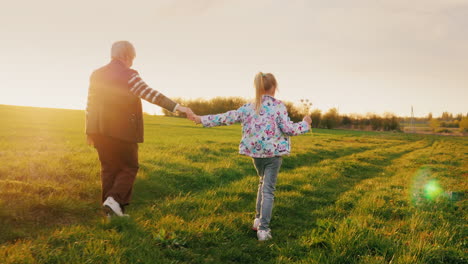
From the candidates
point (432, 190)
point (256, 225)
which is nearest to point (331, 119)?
point (432, 190)

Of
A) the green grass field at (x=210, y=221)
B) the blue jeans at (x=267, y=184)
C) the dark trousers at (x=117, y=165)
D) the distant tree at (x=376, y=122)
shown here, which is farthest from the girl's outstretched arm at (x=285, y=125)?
the distant tree at (x=376, y=122)

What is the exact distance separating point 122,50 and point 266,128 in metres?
2.41

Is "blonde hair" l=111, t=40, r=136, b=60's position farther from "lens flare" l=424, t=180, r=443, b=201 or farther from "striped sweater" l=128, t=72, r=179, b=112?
"lens flare" l=424, t=180, r=443, b=201

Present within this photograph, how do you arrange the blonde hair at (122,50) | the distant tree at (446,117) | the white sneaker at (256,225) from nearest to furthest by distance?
the blonde hair at (122,50) < the white sneaker at (256,225) < the distant tree at (446,117)

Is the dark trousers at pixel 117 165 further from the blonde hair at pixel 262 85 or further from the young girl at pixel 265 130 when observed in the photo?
the blonde hair at pixel 262 85

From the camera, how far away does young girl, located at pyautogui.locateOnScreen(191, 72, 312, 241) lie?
13.9ft

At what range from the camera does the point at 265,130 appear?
4.25 meters

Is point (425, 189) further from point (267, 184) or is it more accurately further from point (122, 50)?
point (122, 50)

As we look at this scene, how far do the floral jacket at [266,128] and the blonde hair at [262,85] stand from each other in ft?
0.24

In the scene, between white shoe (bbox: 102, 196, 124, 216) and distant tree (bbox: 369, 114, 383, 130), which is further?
distant tree (bbox: 369, 114, 383, 130)

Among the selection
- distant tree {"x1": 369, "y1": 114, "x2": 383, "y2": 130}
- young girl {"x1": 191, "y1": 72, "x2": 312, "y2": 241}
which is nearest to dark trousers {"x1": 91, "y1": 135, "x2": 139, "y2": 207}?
young girl {"x1": 191, "y1": 72, "x2": 312, "y2": 241}

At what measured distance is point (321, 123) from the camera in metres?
71.2

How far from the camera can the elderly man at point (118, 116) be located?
4.28m

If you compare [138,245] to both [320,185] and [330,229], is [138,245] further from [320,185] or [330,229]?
[320,185]
